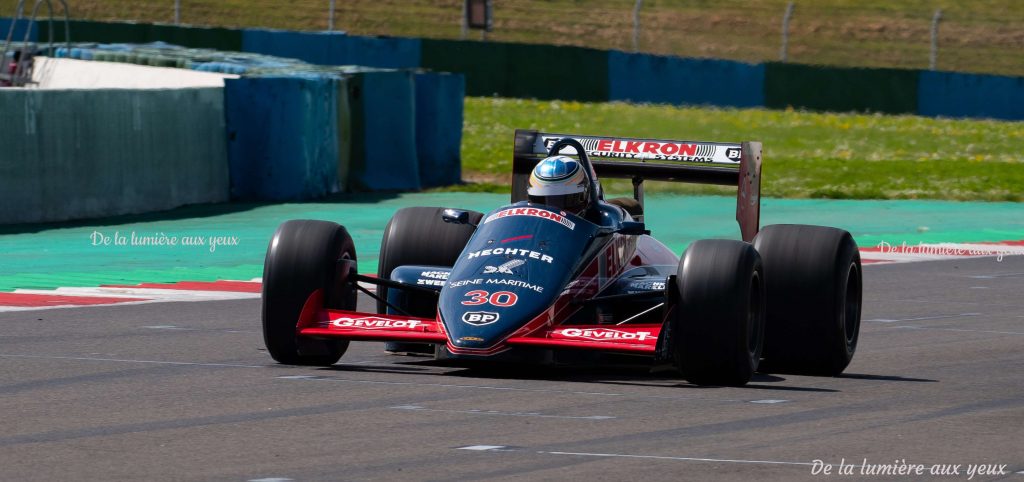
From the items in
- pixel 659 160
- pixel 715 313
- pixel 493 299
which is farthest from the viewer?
pixel 659 160

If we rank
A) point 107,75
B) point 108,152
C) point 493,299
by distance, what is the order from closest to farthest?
point 493,299, point 108,152, point 107,75

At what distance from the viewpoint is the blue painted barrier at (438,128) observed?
83.9ft

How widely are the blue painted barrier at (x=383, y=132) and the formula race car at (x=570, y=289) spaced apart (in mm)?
13170

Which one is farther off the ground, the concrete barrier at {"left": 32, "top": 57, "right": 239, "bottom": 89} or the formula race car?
the formula race car

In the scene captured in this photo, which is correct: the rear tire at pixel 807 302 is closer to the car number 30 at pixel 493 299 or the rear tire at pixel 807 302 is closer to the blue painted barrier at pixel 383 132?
the car number 30 at pixel 493 299

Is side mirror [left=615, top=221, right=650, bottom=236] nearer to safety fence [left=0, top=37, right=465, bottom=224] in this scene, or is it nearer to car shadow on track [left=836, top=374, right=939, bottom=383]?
car shadow on track [left=836, top=374, right=939, bottom=383]

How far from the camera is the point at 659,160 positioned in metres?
11.7

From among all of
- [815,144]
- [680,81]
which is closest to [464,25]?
[680,81]

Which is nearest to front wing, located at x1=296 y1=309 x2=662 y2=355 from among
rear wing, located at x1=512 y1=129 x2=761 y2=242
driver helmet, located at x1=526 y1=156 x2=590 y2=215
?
driver helmet, located at x1=526 y1=156 x2=590 y2=215

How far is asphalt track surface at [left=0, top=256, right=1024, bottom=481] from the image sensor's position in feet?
22.9

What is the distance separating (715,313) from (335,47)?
28.8m

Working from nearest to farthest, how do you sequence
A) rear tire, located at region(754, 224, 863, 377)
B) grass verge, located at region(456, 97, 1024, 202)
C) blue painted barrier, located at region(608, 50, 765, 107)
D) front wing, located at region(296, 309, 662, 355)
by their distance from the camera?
1. front wing, located at region(296, 309, 662, 355)
2. rear tire, located at region(754, 224, 863, 377)
3. grass verge, located at region(456, 97, 1024, 202)
4. blue painted barrier, located at region(608, 50, 765, 107)

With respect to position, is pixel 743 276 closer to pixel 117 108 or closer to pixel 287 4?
pixel 117 108

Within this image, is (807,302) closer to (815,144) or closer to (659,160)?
(659,160)
